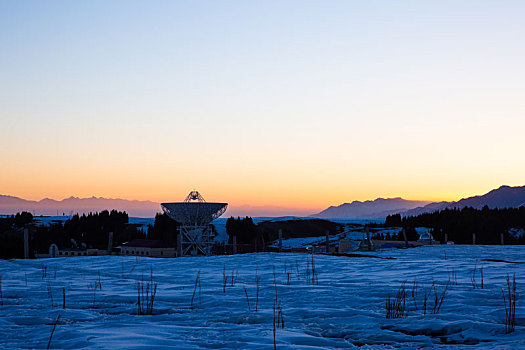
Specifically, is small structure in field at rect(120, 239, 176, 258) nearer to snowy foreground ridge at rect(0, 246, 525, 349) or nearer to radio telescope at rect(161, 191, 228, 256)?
radio telescope at rect(161, 191, 228, 256)

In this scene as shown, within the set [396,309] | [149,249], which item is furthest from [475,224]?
[396,309]

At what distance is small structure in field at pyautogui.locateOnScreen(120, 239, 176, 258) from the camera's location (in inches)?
3012

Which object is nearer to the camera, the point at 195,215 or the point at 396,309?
the point at 396,309

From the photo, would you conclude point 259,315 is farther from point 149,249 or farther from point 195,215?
point 149,249

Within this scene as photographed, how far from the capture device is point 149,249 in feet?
252

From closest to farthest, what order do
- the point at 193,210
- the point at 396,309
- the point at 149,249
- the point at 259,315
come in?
the point at 259,315
the point at 396,309
the point at 193,210
the point at 149,249

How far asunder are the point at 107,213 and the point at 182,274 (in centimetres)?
11447

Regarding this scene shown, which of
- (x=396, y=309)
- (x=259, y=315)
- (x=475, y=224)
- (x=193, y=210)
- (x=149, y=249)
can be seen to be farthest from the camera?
(x=475, y=224)

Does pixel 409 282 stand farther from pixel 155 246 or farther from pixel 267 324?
pixel 155 246

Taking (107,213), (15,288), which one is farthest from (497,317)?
(107,213)

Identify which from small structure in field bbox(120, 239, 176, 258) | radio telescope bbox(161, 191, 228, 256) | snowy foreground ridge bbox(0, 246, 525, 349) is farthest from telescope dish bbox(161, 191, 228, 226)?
snowy foreground ridge bbox(0, 246, 525, 349)

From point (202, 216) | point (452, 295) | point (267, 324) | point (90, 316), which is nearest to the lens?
point (267, 324)

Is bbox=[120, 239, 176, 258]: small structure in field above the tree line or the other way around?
the other way around

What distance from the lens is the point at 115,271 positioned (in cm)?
1638
